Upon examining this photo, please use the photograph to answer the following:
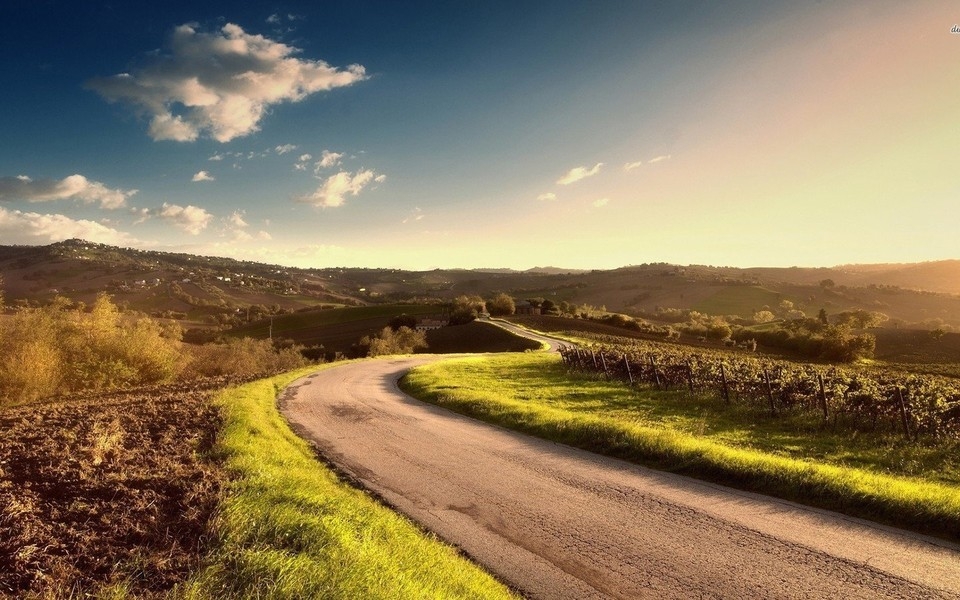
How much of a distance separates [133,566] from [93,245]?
228 meters

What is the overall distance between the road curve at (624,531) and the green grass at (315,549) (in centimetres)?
77

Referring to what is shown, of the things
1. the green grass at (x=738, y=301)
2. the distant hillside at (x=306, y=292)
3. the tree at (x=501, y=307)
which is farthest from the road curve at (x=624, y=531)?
the green grass at (x=738, y=301)

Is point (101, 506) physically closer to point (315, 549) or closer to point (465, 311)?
point (315, 549)

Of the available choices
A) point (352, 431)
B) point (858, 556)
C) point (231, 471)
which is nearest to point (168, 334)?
point (352, 431)

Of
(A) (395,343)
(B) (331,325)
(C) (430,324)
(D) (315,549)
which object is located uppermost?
(D) (315,549)

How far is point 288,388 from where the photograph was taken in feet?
85.0

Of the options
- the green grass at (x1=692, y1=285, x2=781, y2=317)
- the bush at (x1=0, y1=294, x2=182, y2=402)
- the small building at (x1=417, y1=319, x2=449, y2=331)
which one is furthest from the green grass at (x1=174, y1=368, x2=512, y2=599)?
the green grass at (x1=692, y1=285, x2=781, y2=317)

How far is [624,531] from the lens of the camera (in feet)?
27.4

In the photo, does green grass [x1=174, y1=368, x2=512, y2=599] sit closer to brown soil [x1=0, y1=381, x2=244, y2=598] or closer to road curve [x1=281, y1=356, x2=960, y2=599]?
brown soil [x1=0, y1=381, x2=244, y2=598]

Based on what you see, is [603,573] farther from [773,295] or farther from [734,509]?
[773,295]

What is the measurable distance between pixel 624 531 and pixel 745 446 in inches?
345

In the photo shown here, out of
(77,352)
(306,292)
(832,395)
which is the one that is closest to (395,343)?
(77,352)

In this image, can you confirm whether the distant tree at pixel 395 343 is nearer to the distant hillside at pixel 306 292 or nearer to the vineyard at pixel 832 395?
the vineyard at pixel 832 395

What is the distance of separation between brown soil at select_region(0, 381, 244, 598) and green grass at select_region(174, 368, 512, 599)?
455mm
